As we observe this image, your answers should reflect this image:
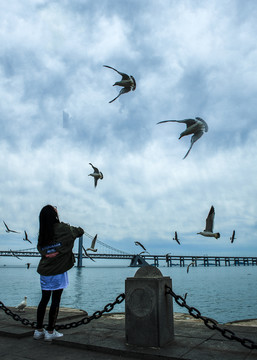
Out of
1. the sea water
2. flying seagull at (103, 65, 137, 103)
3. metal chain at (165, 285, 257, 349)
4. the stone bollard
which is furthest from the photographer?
the sea water

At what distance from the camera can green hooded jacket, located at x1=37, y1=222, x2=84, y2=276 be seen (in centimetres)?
430

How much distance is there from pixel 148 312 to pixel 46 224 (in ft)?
6.08

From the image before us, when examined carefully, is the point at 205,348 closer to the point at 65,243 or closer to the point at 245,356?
the point at 245,356

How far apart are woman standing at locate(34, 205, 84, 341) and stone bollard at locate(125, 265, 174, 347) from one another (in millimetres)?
969

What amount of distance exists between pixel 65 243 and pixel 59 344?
1.40m

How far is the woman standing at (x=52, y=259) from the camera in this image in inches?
169

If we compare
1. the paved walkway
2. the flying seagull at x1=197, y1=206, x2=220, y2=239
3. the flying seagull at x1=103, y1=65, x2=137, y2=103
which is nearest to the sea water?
the flying seagull at x1=197, y1=206, x2=220, y2=239

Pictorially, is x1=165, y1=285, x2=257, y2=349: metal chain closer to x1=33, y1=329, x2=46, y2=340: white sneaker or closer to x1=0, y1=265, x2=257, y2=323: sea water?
x1=33, y1=329, x2=46, y2=340: white sneaker

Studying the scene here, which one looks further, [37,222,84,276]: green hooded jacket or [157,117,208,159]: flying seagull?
[157,117,208,159]: flying seagull

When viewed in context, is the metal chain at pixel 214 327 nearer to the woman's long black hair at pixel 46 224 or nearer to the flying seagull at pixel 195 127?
the woman's long black hair at pixel 46 224

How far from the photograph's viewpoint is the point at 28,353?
3.83 m

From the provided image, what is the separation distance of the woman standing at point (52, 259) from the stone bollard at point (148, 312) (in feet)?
3.18

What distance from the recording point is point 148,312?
3.93m

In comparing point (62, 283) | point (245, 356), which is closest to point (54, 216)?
point (62, 283)
